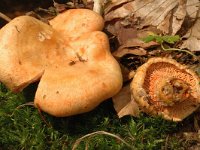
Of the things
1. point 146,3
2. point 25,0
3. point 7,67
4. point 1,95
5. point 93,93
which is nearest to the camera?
→ point 93,93

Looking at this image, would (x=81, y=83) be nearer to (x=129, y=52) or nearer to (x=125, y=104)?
(x=125, y=104)

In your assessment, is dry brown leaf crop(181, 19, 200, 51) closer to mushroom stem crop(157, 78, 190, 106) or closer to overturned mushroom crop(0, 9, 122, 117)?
mushroom stem crop(157, 78, 190, 106)

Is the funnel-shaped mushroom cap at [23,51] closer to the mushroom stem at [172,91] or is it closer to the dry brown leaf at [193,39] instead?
the mushroom stem at [172,91]

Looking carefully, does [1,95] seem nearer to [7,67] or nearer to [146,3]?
[7,67]

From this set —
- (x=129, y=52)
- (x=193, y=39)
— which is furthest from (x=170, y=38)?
(x=129, y=52)

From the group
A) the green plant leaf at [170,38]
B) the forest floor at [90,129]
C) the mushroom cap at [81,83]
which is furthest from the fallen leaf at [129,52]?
the forest floor at [90,129]

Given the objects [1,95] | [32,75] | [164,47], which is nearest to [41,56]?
[32,75]

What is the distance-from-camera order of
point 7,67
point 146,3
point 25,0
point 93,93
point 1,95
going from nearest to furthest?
point 93,93 < point 7,67 < point 1,95 < point 146,3 < point 25,0
